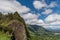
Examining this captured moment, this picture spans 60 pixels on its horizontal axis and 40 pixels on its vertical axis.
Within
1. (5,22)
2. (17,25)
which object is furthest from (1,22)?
(17,25)

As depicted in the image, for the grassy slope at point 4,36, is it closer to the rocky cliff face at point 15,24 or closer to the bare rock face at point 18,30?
the rocky cliff face at point 15,24

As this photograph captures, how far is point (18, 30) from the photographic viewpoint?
28.2 m

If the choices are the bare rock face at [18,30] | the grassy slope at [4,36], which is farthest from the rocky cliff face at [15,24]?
the grassy slope at [4,36]

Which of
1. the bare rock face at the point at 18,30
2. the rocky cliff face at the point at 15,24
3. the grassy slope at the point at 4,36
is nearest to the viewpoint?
the grassy slope at the point at 4,36

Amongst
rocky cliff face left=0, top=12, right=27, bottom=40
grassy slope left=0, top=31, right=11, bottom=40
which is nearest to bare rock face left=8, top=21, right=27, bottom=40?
rocky cliff face left=0, top=12, right=27, bottom=40

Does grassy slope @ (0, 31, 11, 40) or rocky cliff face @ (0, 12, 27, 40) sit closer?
grassy slope @ (0, 31, 11, 40)

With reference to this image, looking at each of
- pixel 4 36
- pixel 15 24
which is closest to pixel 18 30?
pixel 15 24

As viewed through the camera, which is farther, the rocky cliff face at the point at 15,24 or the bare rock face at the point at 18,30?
the bare rock face at the point at 18,30

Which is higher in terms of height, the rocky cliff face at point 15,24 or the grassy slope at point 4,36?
the rocky cliff face at point 15,24

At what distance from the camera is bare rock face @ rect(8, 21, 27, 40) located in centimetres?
2734

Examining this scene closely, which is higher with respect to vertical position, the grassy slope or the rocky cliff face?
the rocky cliff face

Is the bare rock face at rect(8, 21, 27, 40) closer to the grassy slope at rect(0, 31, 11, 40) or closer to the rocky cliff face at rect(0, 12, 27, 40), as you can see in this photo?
the rocky cliff face at rect(0, 12, 27, 40)

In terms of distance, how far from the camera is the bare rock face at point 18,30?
89.7 feet

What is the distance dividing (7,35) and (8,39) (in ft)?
1.75
